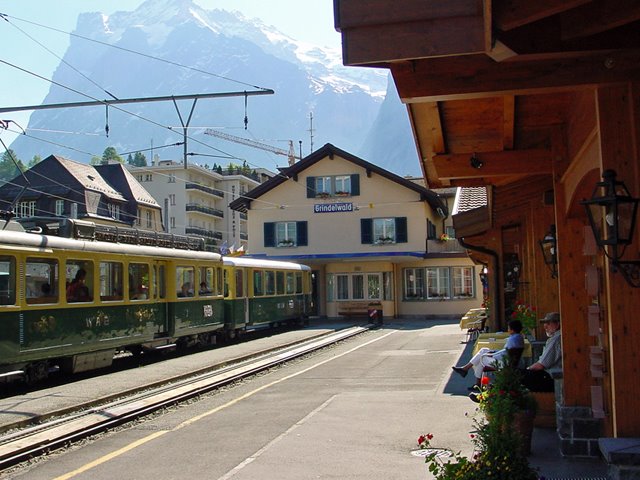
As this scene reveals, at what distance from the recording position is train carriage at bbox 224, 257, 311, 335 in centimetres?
2272

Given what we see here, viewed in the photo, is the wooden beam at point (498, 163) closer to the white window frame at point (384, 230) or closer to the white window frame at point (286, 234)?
the white window frame at point (384, 230)

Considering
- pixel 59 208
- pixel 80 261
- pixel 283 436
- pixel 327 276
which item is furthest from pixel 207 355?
pixel 59 208

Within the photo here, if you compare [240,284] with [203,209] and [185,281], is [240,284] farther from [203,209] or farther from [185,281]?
[203,209]

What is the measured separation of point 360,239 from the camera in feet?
126

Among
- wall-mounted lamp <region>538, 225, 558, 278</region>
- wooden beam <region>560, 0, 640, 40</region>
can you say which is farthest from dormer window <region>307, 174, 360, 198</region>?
wooden beam <region>560, 0, 640, 40</region>

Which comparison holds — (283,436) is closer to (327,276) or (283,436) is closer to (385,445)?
(385,445)

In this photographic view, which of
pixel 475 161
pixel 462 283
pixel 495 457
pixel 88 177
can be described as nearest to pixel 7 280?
pixel 475 161

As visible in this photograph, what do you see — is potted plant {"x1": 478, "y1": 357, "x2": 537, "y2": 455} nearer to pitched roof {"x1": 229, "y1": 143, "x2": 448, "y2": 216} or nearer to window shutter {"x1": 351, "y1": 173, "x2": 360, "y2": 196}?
pitched roof {"x1": 229, "y1": 143, "x2": 448, "y2": 216}

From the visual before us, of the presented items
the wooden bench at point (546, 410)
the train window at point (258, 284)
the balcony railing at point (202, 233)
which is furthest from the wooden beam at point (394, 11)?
the balcony railing at point (202, 233)

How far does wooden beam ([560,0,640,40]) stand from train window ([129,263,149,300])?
41.7ft

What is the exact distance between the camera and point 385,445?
779 cm

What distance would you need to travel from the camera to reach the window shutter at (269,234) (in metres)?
39.8

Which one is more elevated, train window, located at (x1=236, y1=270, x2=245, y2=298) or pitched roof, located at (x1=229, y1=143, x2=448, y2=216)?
pitched roof, located at (x1=229, y1=143, x2=448, y2=216)

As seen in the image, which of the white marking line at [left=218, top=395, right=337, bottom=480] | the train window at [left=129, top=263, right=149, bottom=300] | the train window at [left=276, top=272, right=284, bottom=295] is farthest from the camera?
the train window at [left=276, top=272, right=284, bottom=295]
